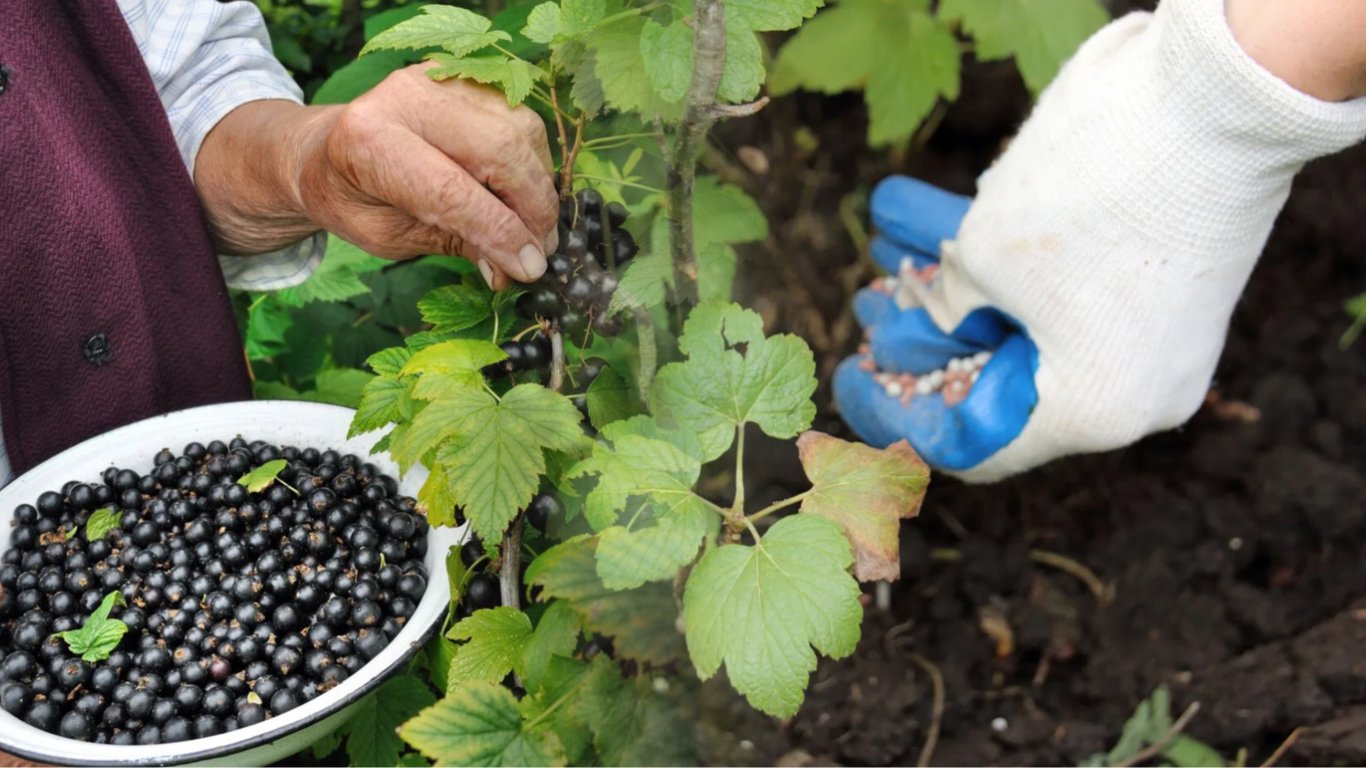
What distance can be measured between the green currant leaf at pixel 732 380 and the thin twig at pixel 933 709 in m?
0.80

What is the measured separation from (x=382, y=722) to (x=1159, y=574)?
1.21 meters

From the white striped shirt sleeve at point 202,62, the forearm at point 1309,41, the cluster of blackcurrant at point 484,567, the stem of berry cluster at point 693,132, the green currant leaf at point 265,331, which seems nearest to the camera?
the stem of berry cluster at point 693,132

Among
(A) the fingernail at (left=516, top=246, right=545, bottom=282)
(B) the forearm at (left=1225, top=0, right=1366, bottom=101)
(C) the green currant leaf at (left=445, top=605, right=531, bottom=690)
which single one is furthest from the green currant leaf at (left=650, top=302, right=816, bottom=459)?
(B) the forearm at (left=1225, top=0, right=1366, bottom=101)

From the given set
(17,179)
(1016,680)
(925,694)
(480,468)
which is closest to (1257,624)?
(1016,680)

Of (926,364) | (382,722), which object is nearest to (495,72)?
(382,722)

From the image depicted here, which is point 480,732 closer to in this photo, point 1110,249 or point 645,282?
point 645,282

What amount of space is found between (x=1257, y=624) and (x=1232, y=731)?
22 centimetres

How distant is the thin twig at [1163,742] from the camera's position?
5.04 ft

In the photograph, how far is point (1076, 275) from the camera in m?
1.44

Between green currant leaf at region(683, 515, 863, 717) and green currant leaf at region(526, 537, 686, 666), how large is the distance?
0.13 meters

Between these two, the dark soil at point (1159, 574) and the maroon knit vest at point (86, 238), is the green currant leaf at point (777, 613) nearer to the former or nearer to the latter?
the dark soil at point (1159, 574)

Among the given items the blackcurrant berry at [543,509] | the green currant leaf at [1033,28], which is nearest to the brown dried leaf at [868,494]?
the blackcurrant berry at [543,509]

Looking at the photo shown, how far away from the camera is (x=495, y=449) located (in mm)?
933

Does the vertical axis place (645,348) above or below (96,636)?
above
